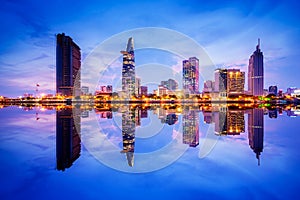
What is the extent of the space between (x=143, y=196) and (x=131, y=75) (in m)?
189

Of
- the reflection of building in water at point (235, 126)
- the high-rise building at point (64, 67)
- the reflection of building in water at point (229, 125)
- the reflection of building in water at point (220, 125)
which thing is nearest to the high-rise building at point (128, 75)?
the high-rise building at point (64, 67)

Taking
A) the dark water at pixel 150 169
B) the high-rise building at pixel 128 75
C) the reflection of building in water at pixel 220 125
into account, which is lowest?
the dark water at pixel 150 169

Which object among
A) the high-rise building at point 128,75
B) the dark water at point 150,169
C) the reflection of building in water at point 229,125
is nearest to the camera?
the dark water at point 150,169

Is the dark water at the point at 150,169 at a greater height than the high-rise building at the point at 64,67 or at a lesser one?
lesser

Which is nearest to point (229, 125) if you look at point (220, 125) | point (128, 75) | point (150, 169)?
point (220, 125)

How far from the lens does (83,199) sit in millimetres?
5965

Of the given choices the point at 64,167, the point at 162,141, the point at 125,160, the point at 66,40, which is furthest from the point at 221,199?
the point at 66,40

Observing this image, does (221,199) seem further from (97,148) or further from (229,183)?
(97,148)

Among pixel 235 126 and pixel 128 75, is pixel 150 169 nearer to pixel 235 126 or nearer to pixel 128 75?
pixel 235 126

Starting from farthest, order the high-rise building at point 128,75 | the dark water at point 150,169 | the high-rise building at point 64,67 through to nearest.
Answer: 1. the high-rise building at point 64,67
2. the high-rise building at point 128,75
3. the dark water at point 150,169

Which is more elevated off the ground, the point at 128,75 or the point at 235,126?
the point at 128,75

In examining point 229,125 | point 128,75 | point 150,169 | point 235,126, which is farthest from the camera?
point 128,75

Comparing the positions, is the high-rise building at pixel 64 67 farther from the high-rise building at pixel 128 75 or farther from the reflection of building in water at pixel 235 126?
the reflection of building in water at pixel 235 126

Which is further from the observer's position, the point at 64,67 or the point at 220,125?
the point at 64,67
